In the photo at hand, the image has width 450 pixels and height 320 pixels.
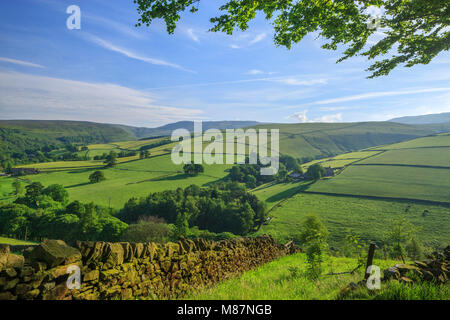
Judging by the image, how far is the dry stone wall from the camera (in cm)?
378

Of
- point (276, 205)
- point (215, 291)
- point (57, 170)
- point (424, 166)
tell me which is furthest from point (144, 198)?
point (424, 166)

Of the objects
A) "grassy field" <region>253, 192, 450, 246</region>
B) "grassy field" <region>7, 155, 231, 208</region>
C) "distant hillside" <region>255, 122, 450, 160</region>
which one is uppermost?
"distant hillside" <region>255, 122, 450, 160</region>

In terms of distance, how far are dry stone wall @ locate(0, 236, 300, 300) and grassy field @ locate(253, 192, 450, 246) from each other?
46080 millimetres

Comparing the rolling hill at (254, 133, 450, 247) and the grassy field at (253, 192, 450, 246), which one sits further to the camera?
the rolling hill at (254, 133, 450, 247)

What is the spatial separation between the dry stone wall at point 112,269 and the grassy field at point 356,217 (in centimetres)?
4608

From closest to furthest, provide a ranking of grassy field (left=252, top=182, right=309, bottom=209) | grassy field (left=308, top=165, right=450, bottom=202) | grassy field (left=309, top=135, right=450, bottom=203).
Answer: grassy field (left=308, top=165, right=450, bottom=202)
grassy field (left=309, top=135, right=450, bottom=203)
grassy field (left=252, top=182, right=309, bottom=209)

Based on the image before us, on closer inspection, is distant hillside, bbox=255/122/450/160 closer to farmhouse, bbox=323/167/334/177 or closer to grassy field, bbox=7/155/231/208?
farmhouse, bbox=323/167/334/177

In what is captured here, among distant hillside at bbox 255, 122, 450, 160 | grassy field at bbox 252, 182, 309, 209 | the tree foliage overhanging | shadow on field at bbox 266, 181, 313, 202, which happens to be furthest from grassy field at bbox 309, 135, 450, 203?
A: the tree foliage overhanging

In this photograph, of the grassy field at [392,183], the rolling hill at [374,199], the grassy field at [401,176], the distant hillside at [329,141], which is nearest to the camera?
the rolling hill at [374,199]

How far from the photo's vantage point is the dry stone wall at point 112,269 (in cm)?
378

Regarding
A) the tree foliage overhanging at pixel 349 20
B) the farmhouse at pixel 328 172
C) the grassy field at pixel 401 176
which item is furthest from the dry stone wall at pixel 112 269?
the farmhouse at pixel 328 172

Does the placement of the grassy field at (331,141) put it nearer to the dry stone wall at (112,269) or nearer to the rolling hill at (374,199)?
the rolling hill at (374,199)

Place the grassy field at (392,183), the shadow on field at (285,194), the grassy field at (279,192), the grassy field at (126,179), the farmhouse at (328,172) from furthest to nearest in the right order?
the farmhouse at (328,172) → the grassy field at (126,179) → the shadow on field at (285,194) → the grassy field at (279,192) → the grassy field at (392,183)
